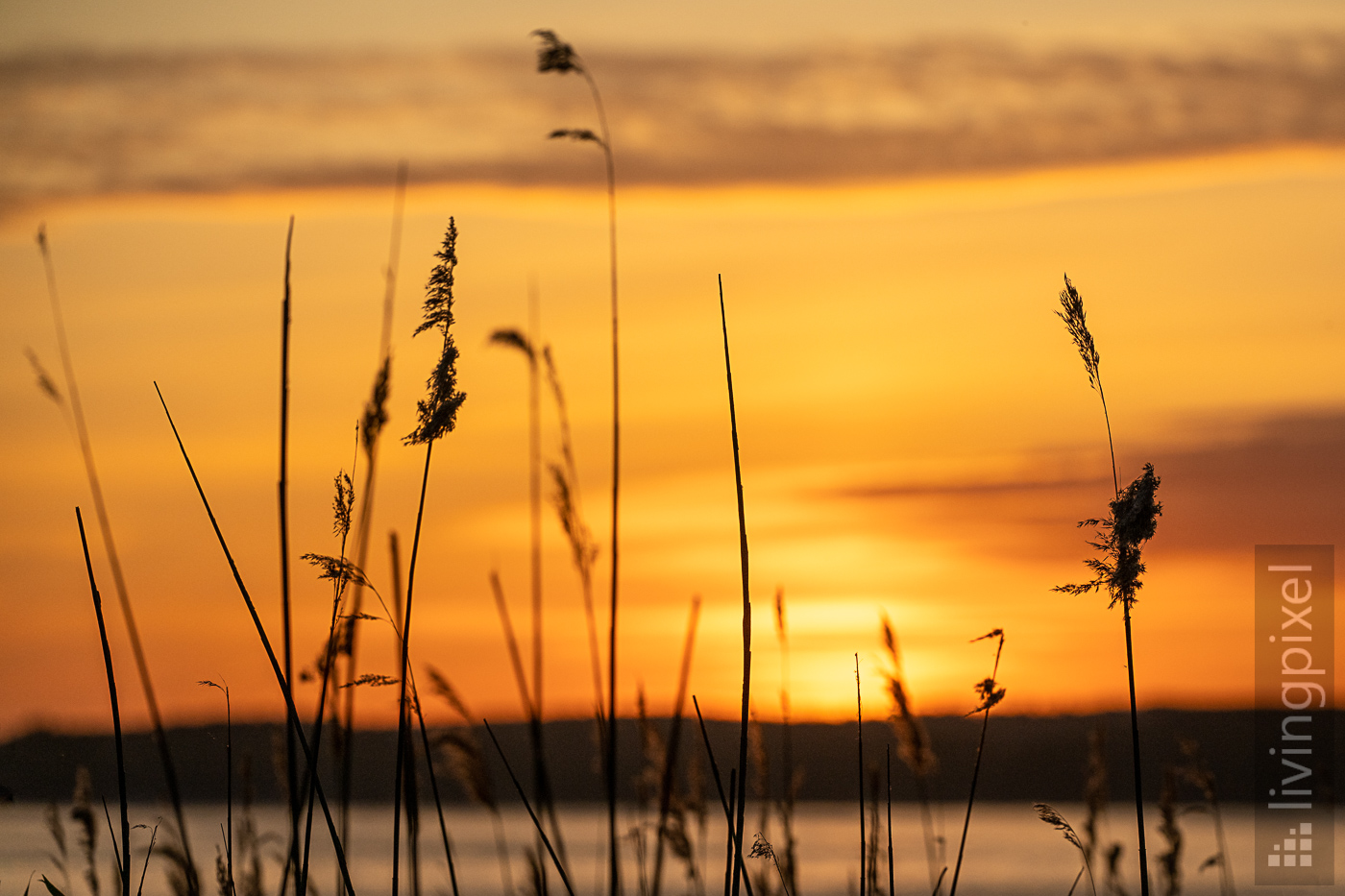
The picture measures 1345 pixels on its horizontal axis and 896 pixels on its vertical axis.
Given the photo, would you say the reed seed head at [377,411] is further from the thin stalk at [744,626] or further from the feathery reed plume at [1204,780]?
the feathery reed plume at [1204,780]

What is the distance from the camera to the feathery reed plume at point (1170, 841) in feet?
17.0

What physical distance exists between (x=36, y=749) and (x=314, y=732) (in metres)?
1.69

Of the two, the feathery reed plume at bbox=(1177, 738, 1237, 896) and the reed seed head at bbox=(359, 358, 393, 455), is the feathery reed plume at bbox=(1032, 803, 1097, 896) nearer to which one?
the reed seed head at bbox=(359, 358, 393, 455)

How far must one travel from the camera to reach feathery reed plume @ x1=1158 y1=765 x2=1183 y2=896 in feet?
17.0

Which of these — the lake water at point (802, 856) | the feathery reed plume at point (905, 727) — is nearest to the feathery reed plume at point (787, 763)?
the feathery reed plume at point (905, 727)

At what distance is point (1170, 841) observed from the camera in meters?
5.44

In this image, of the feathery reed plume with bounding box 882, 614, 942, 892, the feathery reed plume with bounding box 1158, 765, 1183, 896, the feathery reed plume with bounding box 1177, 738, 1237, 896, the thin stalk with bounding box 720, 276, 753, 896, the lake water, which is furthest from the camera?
the lake water

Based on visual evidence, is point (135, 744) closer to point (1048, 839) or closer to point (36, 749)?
point (1048, 839)

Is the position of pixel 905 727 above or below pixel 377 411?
below

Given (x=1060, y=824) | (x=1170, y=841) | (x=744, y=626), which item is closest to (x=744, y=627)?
(x=744, y=626)

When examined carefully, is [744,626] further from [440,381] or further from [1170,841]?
[1170,841]

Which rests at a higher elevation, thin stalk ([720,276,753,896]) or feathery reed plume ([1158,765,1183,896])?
thin stalk ([720,276,753,896])

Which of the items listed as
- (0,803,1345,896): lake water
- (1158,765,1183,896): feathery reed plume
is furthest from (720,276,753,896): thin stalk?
(0,803,1345,896): lake water

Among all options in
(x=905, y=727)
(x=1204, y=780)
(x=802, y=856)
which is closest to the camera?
(x=905, y=727)
